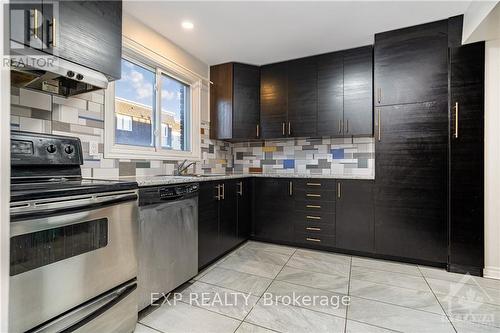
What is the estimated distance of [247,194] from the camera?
3.14 meters

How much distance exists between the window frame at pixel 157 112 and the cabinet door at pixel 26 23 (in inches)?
32.6

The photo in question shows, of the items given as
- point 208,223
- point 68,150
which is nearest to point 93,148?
point 68,150

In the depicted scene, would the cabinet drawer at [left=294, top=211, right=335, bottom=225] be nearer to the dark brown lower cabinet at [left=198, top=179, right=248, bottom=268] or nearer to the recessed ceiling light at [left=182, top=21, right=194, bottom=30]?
the dark brown lower cabinet at [left=198, top=179, right=248, bottom=268]

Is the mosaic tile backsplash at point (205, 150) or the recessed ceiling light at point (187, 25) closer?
the mosaic tile backsplash at point (205, 150)

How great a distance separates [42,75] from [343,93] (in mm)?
2889

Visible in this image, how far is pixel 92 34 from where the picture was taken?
1520 mm

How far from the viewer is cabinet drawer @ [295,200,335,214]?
110 inches

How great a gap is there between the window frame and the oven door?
96cm

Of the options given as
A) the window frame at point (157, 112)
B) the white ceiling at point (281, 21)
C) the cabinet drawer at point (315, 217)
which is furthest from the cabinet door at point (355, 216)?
the window frame at point (157, 112)

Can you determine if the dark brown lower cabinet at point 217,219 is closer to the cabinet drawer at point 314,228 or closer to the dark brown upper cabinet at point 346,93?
the cabinet drawer at point 314,228

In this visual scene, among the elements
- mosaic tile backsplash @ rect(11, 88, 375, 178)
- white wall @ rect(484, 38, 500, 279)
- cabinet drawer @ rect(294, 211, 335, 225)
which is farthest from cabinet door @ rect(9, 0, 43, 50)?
white wall @ rect(484, 38, 500, 279)

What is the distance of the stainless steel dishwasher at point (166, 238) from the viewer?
62.2 inches

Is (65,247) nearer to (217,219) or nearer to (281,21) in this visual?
(217,219)

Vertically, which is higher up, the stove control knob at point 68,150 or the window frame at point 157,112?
the window frame at point 157,112
